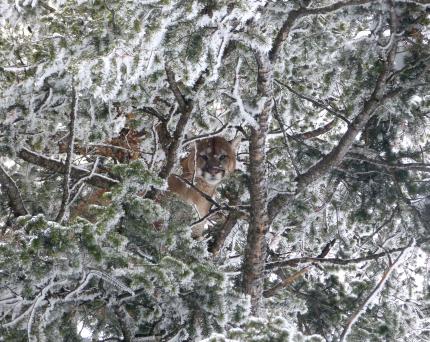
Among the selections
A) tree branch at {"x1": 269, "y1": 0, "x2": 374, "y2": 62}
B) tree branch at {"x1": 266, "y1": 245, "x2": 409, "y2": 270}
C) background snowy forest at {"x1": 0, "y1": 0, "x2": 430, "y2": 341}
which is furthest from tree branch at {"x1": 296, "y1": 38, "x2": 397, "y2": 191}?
tree branch at {"x1": 269, "y1": 0, "x2": 374, "y2": 62}

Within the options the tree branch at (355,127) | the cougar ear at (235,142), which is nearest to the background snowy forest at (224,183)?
the tree branch at (355,127)

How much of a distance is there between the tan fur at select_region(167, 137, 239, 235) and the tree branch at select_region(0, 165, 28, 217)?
222 cm

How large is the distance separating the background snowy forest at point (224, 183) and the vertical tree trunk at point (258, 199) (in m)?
0.01

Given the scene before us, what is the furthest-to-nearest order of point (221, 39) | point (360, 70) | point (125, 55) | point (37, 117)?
point (37, 117)
point (360, 70)
point (221, 39)
point (125, 55)

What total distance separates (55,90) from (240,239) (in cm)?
354

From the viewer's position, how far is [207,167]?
28.0 ft

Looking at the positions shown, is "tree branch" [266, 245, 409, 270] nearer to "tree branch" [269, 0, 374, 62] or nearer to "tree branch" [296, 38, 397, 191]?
"tree branch" [296, 38, 397, 191]

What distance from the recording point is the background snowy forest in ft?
14.6

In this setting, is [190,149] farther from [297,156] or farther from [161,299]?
[161,299]

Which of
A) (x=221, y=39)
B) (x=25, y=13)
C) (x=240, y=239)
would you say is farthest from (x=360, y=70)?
(x=25, y=13)

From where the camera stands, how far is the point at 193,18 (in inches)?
164

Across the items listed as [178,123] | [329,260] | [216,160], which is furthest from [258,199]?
[216,160]

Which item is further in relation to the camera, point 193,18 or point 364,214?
point 364,214

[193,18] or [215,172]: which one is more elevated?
[215,172]
